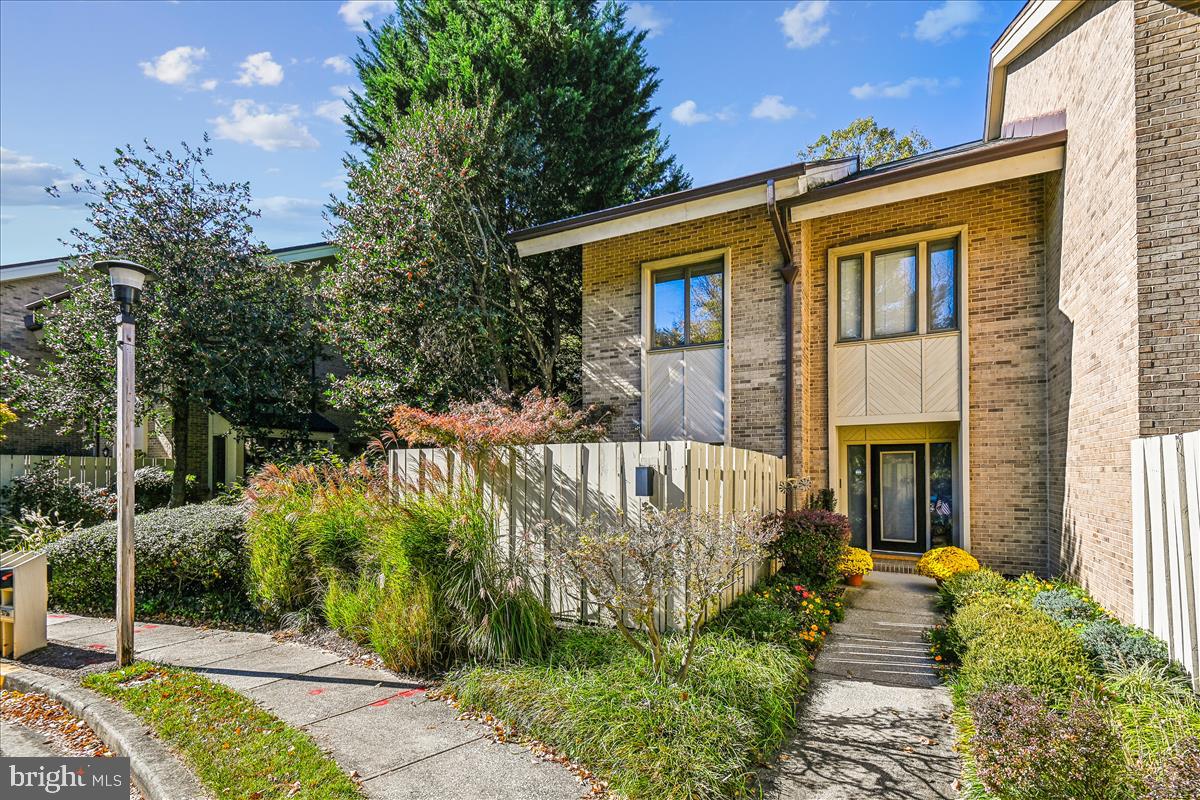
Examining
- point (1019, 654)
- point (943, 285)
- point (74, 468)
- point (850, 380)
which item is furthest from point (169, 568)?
point (943, 285)

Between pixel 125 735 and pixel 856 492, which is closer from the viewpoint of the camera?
pixel 125 735

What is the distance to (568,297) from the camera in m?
14.1

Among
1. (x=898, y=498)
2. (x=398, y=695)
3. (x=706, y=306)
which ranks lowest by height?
(x=398, y=695)

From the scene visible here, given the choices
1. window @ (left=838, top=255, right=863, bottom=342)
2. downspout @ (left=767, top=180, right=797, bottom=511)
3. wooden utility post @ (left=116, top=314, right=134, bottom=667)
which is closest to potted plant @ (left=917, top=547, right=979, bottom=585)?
downspout @ (left=767, top=180, right=797, bottom=511)

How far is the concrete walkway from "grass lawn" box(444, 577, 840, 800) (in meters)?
0.19

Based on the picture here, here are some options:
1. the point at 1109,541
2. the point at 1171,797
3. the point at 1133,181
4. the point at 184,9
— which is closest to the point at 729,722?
the point at 1171,797

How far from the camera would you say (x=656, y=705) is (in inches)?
159

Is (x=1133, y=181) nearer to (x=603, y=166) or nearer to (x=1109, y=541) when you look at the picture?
(x=1109, y=541)

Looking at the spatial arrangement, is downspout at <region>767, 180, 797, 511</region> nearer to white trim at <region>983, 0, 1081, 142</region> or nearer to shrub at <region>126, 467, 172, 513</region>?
white trim at <region>983, 0, 1081, 142</region>

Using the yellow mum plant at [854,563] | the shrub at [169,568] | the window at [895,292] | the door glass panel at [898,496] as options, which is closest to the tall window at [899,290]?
the window at [895,292]

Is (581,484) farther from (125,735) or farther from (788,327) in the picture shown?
(788,327)

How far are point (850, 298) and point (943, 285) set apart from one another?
4.61 feet

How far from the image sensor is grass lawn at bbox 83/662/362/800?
3.60 metres

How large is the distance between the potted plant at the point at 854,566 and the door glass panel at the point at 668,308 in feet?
14.5
